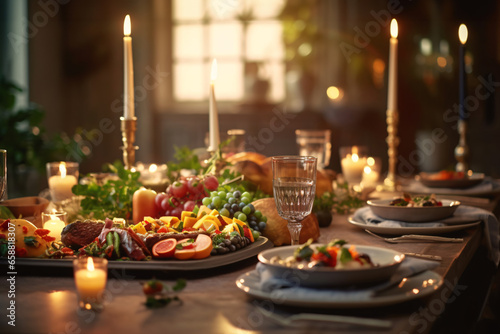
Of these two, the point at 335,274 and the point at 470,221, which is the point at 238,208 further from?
the point at 470,221

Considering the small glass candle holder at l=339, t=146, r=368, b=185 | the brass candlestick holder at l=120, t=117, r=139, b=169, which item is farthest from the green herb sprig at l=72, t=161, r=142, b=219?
the small glass candle holder at l=339, t=146, r=368, b=185

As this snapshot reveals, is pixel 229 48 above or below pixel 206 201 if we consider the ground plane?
above

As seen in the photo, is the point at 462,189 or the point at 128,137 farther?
the point at 462,189

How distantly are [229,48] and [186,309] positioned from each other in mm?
5809

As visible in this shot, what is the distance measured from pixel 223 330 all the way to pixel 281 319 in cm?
9

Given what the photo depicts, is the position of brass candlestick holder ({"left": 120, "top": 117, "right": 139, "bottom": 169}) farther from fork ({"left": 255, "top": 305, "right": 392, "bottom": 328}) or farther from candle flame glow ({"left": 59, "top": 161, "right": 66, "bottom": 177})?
fork ({"left": 255, "top": 305, "right": 392, "bottom": 328})

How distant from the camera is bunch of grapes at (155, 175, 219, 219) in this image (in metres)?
1.59

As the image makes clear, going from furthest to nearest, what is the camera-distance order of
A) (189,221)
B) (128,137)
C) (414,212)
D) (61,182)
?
(61,182) < (128,137) < (414,212) < (189,221)

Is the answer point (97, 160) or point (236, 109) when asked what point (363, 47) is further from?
point (97, 160)

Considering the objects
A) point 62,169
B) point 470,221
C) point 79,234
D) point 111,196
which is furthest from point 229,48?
point 79,234

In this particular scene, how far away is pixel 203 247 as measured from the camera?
1.17 m

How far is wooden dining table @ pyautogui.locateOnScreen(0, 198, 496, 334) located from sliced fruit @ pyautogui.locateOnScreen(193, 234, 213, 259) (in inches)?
1.2

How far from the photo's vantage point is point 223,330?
835 millimetres

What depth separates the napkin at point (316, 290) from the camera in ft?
2.98
